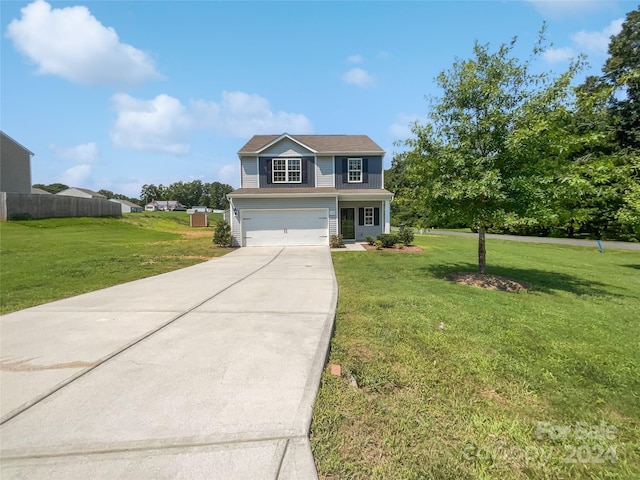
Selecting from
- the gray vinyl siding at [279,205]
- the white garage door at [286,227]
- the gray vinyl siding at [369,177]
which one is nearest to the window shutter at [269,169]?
the gray vinyl siding at [279,205]

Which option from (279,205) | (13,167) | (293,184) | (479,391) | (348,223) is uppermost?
(13,167)

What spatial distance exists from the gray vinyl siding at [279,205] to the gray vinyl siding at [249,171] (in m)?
1.75

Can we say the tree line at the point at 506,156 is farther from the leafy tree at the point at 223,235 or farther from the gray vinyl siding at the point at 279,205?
the leafy tree at the point at 223,235

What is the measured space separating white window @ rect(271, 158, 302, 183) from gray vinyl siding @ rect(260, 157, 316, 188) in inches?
8.4

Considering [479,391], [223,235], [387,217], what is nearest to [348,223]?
[387,217]

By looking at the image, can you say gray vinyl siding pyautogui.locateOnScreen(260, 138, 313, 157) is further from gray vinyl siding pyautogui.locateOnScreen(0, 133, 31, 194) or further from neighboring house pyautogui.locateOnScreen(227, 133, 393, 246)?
gray vinyl siding pyautogui.locateOnScreen(0, 133, 31, 194)

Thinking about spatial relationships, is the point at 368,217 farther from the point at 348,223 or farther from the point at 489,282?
the point at 489,282

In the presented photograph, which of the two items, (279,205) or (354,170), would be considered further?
(354,170)

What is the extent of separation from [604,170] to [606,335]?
4857mm

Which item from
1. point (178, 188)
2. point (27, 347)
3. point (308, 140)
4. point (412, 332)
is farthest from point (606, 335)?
point (178, 188)

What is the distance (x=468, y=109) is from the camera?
889 cm

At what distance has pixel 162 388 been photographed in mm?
3082

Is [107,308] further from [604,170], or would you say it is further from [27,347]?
[604,170]

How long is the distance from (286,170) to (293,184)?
0.90 metres
